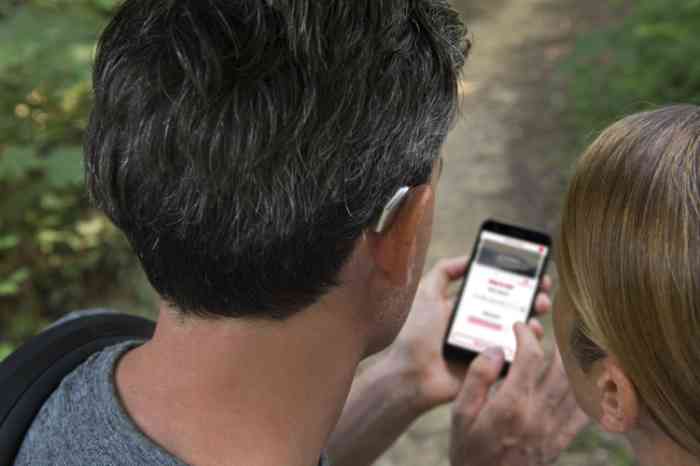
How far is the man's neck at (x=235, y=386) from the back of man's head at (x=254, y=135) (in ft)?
0.14

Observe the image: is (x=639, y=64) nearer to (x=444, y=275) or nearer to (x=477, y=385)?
(x=444, y=275)

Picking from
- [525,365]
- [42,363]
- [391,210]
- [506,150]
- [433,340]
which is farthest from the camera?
[506,150]

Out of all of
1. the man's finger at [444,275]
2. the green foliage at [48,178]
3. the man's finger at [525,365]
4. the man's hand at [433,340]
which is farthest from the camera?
the green foliage at [48,178]

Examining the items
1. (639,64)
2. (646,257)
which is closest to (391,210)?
(646,257)

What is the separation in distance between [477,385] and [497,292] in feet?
1.11

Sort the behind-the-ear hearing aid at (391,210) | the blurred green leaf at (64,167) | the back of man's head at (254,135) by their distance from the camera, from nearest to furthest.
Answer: the back of man's head at (254,135)
the behind-the-ear hearing aid at (391,210)
the blurred green leaf at (64,167)

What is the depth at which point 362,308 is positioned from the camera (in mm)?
1390

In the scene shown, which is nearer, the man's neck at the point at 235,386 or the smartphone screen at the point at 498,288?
the man's neck at the point at 235,386

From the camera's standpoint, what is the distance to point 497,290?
2.23 metres

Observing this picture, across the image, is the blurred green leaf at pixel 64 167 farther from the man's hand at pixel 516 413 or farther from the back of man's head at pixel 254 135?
the back of man's head at pixel 254 135

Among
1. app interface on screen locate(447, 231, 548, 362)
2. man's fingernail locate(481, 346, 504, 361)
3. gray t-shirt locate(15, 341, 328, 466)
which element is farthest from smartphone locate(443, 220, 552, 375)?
gray t-shirt locate(15, 341, 328, 466)

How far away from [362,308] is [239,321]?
214 millimetres

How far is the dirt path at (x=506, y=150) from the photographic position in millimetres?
3787

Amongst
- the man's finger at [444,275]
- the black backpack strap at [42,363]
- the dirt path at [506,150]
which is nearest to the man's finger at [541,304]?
the man's finger at [444,275]
